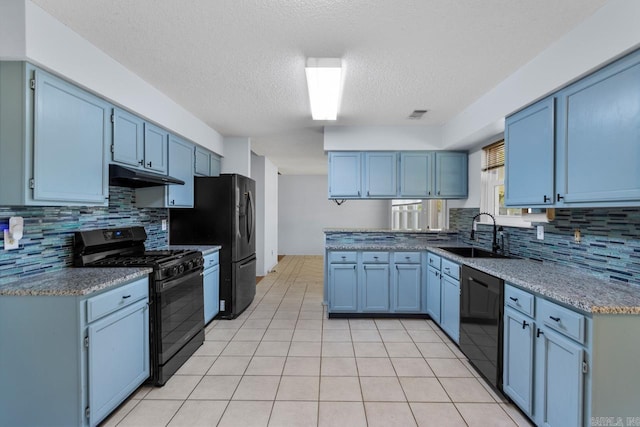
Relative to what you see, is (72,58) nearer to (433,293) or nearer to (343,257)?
(343,257)

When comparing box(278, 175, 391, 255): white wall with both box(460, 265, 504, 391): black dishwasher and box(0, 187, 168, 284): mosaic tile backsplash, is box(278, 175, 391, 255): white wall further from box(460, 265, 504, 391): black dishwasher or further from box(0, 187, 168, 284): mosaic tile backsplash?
box(460, 265, 504, 391): black dishwasher

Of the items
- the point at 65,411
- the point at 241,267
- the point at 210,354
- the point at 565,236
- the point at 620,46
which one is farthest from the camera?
the point at 241,267

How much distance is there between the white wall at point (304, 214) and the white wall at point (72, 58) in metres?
5.75

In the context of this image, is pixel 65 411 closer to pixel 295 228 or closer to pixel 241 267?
pixel 241 267

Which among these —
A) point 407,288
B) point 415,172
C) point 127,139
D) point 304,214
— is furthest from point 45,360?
point 304,214

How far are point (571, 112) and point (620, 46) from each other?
1.40ft

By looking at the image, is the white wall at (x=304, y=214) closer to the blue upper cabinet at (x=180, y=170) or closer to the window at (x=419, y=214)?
the window at (x=419, y=214)

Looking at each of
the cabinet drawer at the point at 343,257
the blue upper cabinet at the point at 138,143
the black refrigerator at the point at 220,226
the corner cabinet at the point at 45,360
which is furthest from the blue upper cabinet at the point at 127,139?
the cabinet drawer at the point at 343,257

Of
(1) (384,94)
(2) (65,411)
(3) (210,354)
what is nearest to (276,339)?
(3) (210,354)

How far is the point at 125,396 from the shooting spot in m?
1.97

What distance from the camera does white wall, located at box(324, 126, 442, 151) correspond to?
154 inches

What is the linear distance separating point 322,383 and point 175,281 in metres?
1.44

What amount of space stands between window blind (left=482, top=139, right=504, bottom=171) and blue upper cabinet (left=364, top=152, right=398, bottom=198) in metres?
1.06

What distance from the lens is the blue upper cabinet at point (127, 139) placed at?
2344 millimetres
